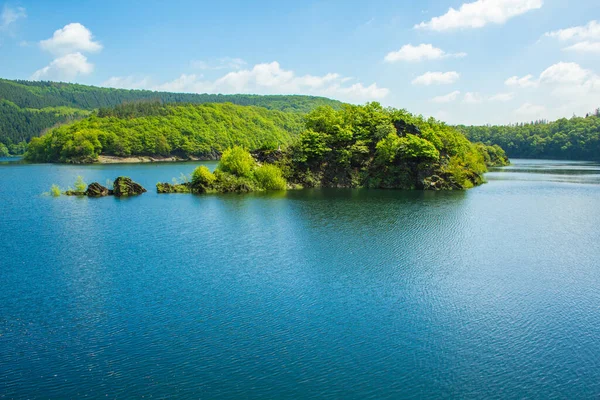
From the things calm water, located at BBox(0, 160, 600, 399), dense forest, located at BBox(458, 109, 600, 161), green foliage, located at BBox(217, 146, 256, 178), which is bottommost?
calm water, located at BBox(0, 160, 600, 399)

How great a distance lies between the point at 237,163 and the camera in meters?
68.5

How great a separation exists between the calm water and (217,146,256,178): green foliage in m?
24.6

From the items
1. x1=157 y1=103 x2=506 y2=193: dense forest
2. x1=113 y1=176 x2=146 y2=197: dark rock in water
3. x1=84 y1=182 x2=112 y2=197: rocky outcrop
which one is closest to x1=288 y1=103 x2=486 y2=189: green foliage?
x1=157 y1=103 x2=506 y2=193: dense forest

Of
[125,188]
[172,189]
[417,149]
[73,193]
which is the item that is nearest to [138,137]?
[172,189]

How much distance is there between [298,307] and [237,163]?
48334 mm

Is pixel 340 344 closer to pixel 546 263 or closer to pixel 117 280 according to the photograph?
pixel 117 280

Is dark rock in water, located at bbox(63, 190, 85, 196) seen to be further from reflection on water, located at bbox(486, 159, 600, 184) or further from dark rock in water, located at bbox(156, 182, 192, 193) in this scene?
reflection on water, located at bbox(486, 159, 600, 184)

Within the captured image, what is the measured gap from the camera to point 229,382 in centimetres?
1566

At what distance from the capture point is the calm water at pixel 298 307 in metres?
16.0

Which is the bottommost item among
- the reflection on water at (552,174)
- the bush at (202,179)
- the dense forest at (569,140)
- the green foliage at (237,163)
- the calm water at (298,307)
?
the calm water at (298,307)

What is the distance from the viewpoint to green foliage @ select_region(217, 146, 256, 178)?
68438 mm

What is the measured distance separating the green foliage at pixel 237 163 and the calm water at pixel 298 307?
24.6 meters

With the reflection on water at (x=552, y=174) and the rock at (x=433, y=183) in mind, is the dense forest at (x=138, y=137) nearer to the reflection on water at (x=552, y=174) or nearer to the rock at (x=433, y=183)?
the reflection on water at (x=552, y=174)

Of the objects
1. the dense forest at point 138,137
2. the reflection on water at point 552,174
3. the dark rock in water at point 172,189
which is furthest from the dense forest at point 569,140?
the dark rock in water at point 172,189
